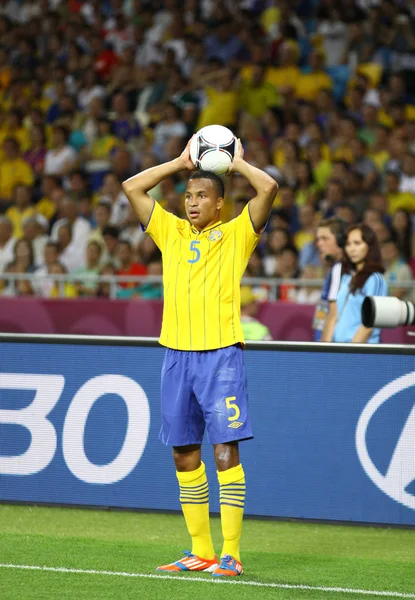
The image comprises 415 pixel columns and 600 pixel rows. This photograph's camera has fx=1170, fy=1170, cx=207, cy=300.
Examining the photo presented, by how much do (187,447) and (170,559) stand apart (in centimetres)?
73

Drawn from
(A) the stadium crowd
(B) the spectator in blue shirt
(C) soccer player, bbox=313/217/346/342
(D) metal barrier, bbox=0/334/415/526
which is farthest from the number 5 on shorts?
(A) the stadium crowd

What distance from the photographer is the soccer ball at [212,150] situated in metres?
6.72

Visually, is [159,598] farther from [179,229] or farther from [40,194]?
[40,194]

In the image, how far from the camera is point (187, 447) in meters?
6.77

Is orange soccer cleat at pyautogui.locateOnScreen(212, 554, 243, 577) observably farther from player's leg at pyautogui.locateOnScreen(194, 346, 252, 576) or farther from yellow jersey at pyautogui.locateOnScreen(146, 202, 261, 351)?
yellow jersey at pyautogui.locateOnScreen(146, 202, 261, 351)

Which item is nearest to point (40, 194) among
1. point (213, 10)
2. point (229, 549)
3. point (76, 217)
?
point (76, 217)

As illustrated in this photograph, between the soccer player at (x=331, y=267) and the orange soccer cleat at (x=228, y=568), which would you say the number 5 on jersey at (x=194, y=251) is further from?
the soccer player at (x=331, y=267)

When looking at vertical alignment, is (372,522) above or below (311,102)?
below

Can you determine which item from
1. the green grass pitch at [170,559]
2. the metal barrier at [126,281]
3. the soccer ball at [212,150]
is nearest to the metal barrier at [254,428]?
the green grass pitch at [170,559]

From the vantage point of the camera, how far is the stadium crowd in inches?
580

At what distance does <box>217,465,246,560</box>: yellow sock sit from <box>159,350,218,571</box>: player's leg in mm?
187

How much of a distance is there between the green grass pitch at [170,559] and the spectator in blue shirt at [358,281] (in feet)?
6.21

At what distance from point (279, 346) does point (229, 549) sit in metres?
2.11

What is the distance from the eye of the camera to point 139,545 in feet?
24.3
